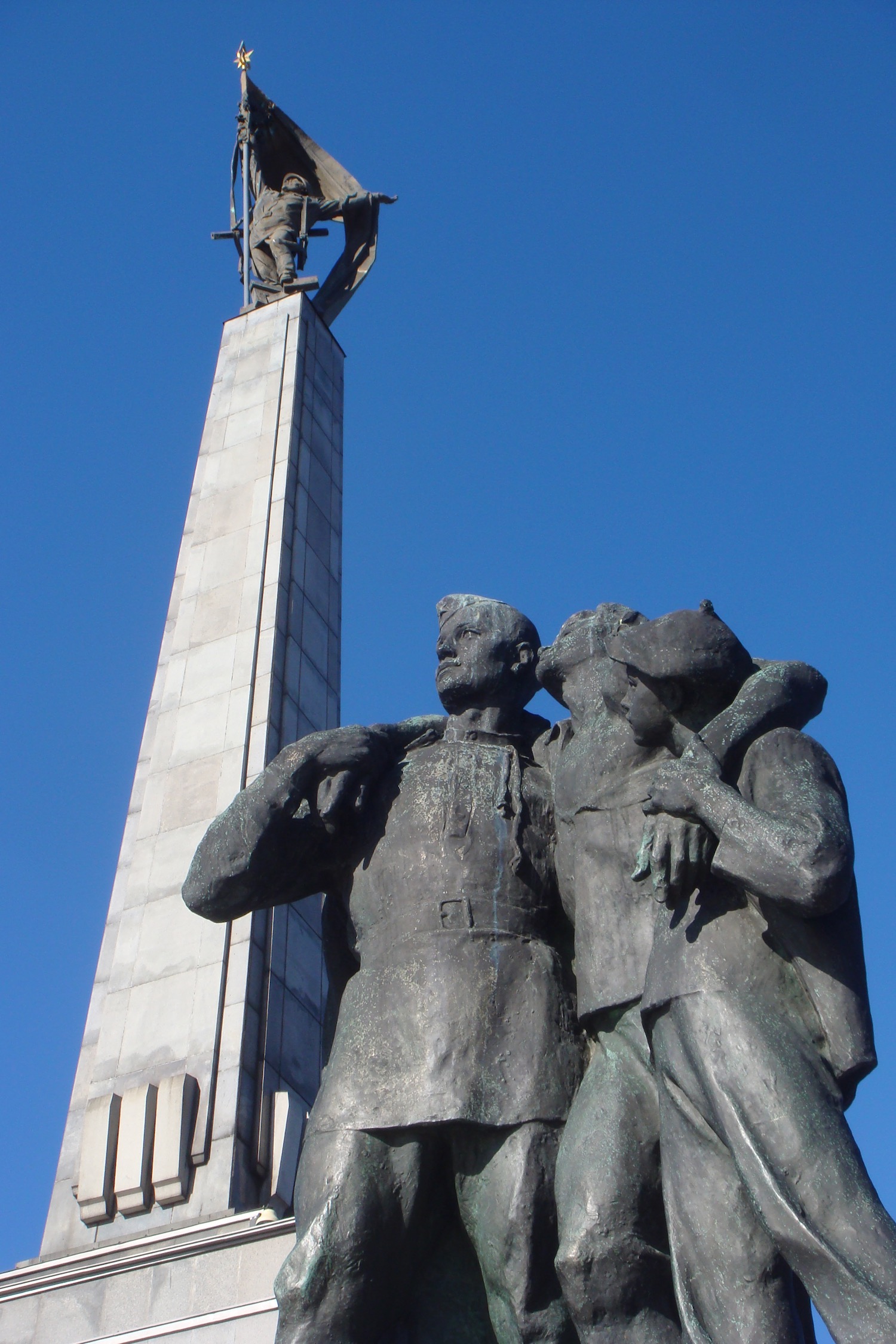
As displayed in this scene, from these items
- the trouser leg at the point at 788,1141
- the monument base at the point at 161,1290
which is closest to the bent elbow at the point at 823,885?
the trouser leg at the point at 788,1141

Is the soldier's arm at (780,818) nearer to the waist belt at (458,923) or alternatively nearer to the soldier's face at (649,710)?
the soldier's face at (649,710)

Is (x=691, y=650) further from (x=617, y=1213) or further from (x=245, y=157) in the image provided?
(x=245, y=157)

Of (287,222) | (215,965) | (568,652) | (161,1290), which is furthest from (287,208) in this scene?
(568,652)

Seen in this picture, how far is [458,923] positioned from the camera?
5.24 metres

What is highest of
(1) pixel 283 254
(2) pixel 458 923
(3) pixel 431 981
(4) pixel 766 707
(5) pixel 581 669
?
(1) pixel 283 254

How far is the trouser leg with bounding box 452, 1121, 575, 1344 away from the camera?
4.66m

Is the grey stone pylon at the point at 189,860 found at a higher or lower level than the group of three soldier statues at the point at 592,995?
higher

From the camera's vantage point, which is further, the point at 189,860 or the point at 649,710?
the point at 189,860

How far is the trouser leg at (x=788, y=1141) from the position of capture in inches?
153

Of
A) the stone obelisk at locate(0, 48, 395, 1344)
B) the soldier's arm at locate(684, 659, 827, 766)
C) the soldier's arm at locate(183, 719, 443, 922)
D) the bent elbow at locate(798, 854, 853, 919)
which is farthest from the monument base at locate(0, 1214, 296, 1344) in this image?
the bent elbow at locate(798, 854, 853, 919)

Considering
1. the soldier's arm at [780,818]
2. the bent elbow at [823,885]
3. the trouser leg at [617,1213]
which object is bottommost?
the trouser leg at [617,1213]

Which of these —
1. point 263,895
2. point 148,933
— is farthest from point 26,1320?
point 263,895

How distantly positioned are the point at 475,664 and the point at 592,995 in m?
1.50

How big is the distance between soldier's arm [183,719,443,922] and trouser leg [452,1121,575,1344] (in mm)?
1175
